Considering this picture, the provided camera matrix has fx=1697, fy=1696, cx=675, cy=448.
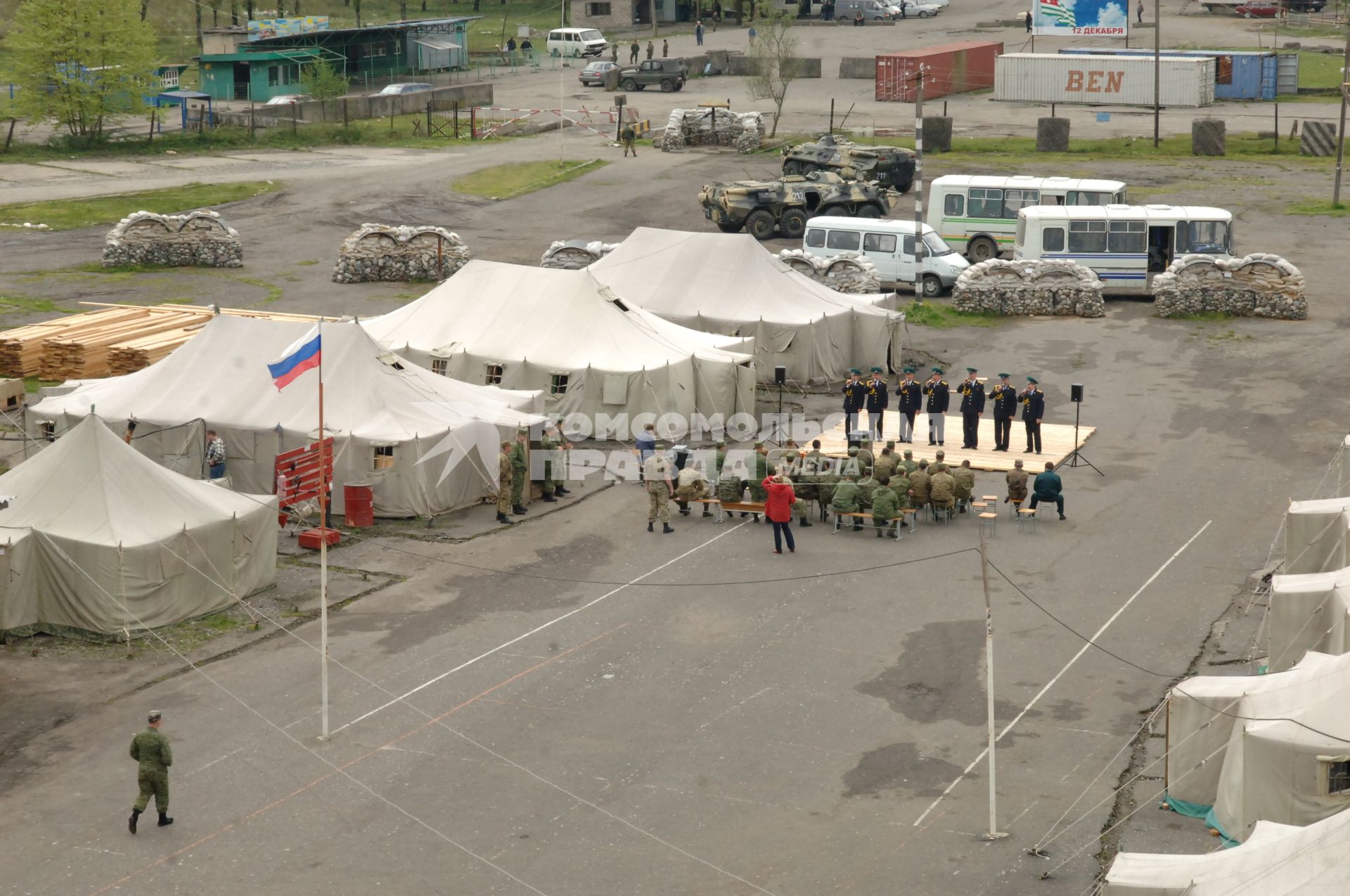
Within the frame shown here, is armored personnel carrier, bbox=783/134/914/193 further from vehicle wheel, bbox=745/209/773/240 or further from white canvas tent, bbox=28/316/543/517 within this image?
white canvas tent, bbox=28/316/543/517

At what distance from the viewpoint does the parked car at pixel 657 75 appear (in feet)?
240

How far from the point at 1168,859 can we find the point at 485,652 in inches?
358

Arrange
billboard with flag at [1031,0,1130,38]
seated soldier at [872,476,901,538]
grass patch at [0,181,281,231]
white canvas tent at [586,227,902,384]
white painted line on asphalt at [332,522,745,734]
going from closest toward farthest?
white painted line on asphalt at [332,522,745,734], seated soldier at [872,476,901,538], white canvas tent at [586,227,902,384], grass patch at [0,181,281,231], billboard with flag at [1031,0,1130,38]

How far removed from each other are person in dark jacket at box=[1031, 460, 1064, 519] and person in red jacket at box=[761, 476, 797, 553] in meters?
3.82

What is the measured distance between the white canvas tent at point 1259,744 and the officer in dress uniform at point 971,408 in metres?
11.8

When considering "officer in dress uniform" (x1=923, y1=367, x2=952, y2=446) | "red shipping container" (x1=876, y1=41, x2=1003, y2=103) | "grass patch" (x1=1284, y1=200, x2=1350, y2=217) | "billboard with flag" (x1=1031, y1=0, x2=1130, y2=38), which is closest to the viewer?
"officer in dress uniform" (x1=923, y1=367, x2=952, y2=446)

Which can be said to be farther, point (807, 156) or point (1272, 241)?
point (807, 156)

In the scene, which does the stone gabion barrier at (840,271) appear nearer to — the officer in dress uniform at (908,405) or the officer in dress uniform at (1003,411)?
the officer in dress uniform at (908,405)

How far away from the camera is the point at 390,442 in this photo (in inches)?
981

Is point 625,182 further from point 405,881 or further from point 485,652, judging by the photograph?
point 405,881

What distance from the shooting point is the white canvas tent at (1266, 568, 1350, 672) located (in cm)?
1783

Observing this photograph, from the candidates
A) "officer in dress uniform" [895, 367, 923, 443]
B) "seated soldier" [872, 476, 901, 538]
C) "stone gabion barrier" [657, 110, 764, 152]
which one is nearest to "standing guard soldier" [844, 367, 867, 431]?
"officer in dress uniform" [895, 367, 923, 443]

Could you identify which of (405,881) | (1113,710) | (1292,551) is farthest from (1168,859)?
(1292,551)

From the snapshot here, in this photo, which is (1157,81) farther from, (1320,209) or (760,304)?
(760,304)
